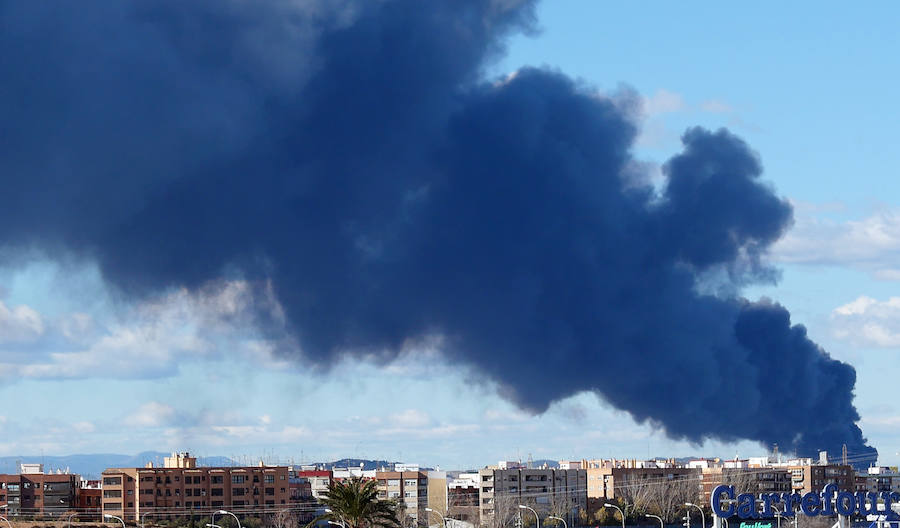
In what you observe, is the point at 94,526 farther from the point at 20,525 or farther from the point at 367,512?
the point at 367,512

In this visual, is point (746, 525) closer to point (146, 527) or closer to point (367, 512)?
point (367, 512)

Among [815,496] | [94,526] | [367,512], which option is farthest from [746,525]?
[94,526]

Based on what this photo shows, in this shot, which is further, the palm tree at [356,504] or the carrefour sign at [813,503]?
the carrefour sign at [813,503]

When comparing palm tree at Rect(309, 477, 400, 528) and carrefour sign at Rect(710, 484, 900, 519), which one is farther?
carrefour sign at Rect(710, 484, 900, 519)

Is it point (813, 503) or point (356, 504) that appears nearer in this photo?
point (356, 504)

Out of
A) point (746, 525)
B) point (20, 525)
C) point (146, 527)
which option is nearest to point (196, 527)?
point (146, 527)

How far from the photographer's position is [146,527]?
599 feet

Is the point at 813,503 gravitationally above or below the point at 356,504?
below

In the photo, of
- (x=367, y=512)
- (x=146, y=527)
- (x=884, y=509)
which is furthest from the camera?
(x=146, y=527)

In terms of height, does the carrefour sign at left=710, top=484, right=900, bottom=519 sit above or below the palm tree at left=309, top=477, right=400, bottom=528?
below

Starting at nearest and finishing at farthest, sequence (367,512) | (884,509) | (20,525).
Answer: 1. (367,512)
2. (884,509)
3. (20,525)

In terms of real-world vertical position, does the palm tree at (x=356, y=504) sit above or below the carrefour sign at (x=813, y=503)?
above

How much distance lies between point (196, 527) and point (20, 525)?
29.3 m

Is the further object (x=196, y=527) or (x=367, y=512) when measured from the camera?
(x=196, y=527)
